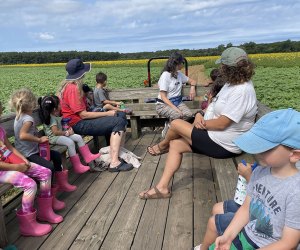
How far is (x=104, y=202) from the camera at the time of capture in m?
3.85

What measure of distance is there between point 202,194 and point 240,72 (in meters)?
1.46

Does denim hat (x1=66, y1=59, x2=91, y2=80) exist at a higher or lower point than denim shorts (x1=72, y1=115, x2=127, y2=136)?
higher

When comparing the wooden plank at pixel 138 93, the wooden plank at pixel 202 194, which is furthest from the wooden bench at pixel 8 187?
the wooden plank at pixel 138 93

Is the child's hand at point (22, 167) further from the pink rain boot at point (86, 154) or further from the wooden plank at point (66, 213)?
the pink rain boot at point (86, 154)

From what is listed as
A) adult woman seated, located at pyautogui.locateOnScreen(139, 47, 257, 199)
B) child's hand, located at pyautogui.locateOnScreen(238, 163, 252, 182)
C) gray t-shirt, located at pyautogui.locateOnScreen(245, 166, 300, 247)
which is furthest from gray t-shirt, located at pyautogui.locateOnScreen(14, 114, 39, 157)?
gray t-shirt, located at pyautogui.locateOnScreen(245, 166, 300, 247)

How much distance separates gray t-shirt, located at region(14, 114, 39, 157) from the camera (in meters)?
3.50

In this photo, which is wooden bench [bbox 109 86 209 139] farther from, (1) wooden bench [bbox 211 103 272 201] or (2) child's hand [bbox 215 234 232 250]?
(2) child's hand [bbox 215 234 232 250]

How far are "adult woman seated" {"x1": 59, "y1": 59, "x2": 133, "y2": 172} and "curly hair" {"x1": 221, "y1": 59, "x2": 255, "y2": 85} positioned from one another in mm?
2137

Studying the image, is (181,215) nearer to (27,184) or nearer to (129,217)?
(129,217)

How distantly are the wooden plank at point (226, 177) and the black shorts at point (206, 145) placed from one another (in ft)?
0.29

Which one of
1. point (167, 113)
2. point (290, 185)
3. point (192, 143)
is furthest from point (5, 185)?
point (167, 113)

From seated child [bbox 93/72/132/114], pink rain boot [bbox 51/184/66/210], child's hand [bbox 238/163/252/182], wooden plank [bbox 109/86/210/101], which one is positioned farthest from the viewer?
wooden plank [bbox 109/86/210/101]

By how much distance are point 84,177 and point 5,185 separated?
1775 millimetres

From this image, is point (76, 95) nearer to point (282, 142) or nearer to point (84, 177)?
point (84, 177)
